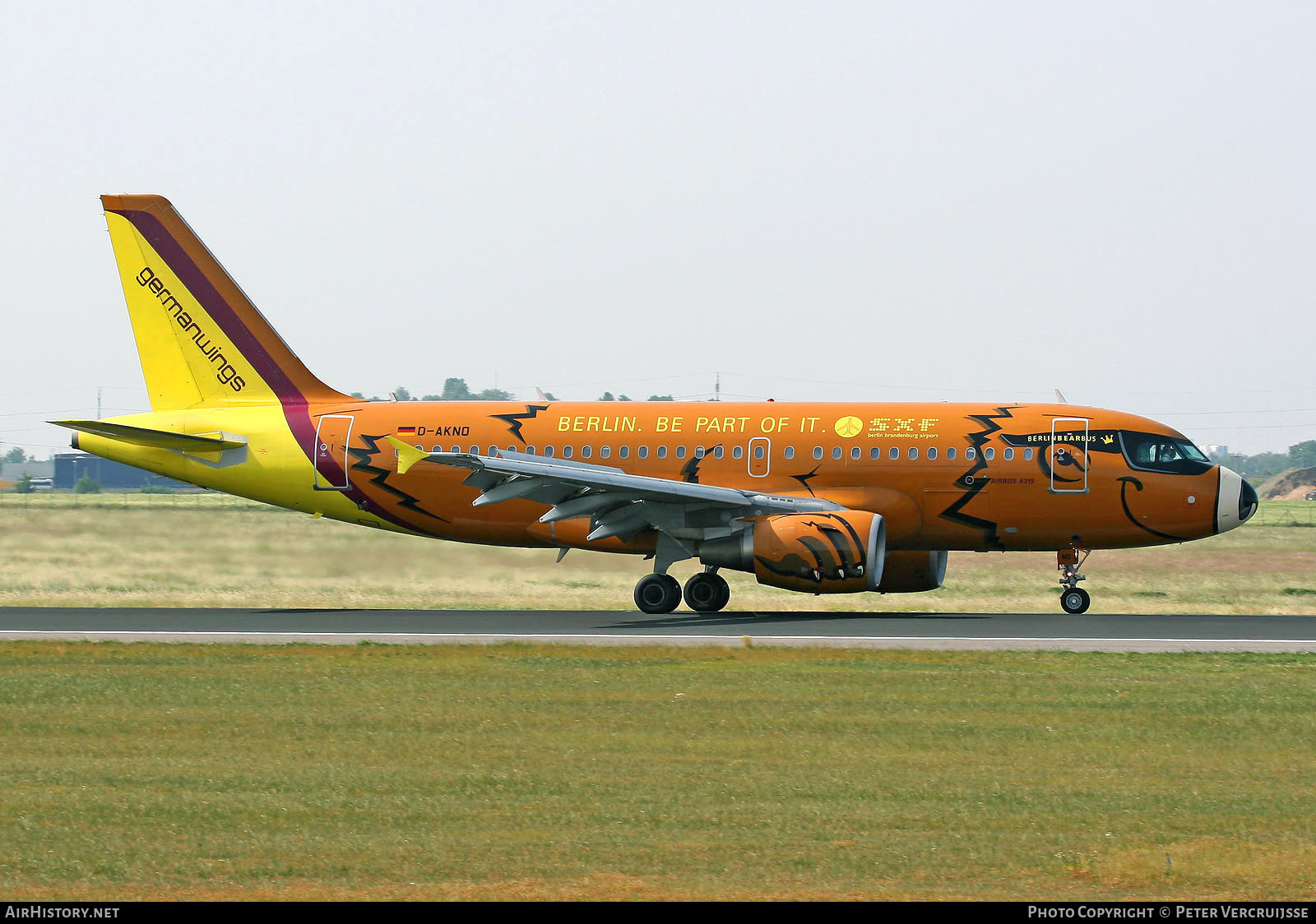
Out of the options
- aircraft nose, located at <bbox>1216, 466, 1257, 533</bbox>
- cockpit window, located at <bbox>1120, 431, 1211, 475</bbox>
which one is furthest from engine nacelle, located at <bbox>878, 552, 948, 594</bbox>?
aircraft nose, located at <bbox>1216, 466, 1257, 533</bbox>

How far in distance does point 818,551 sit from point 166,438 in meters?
14.2

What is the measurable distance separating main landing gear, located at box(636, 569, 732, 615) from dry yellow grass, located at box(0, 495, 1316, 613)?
6.47 ft

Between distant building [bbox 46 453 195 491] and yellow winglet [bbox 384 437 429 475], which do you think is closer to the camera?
yellow winglet [bbox 384 437 429 475]

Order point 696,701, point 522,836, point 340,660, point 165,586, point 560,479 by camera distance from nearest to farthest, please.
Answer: point 522,836, point 696,701, point 340,660, point 560,479, point 165,586

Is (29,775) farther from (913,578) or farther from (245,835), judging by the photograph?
(913,578)

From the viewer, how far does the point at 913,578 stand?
102 ft

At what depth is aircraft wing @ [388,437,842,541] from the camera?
94.0ft

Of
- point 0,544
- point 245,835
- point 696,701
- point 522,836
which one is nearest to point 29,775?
point 245,835

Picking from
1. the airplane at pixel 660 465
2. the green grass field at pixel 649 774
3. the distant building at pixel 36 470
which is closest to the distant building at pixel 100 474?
the distant building at pixel 36 470

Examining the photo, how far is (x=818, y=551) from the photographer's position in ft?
91.7

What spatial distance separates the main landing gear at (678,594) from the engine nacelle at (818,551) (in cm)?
187

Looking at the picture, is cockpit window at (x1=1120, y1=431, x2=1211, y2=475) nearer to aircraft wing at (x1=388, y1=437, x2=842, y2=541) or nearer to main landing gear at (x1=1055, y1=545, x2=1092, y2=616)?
main landing gear at (x1=1055, y1=545, x2=1092, y2=616)

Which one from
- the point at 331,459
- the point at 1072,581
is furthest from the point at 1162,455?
the point at 331,459

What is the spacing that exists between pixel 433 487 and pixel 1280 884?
24512mm
